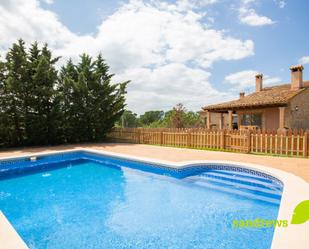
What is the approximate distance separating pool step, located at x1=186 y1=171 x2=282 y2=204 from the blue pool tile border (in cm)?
29

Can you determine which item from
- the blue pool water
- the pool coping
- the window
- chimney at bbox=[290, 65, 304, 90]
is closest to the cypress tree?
the blue pool water

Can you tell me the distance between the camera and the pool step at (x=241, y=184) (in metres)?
6.04

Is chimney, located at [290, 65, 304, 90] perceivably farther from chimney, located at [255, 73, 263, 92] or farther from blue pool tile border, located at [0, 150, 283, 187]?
blue pool tile border, located at [0, 150, 283, 187]

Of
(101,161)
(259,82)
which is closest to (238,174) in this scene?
(101,161)

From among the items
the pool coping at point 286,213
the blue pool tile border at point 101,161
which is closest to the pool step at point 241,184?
the blue pool tile border at point 101,161

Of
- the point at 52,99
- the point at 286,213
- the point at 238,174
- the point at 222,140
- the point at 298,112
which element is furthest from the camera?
the point at 298,112

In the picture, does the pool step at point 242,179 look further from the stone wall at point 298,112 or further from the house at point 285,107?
the stone wall at point 298,112

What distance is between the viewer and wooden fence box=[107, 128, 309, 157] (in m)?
9.97

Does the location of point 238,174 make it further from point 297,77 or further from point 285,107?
point 297,77

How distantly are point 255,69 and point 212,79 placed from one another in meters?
4.57

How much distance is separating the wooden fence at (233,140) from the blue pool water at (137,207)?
12.8 feet

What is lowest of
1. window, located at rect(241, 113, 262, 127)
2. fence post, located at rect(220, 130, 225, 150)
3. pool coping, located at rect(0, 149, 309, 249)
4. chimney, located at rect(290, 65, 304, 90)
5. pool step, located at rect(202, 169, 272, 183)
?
pool step, located at rect(202, 169, 272, 183)

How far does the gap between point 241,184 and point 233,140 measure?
5.35 m

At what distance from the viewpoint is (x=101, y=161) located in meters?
11.6
